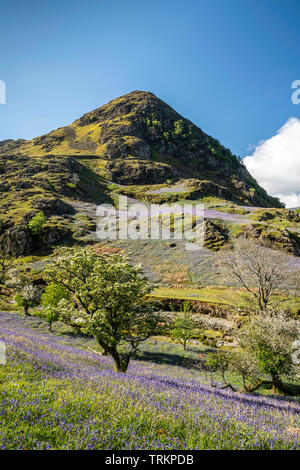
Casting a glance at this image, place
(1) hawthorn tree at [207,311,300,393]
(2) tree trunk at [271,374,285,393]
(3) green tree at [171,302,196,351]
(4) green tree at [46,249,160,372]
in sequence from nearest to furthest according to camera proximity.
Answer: (4) green tree at [46,249,160,372] < (1) hawthorn tree at [207,311,300,393] < (2) tree trunk at [271,374,285,393] < (3) green tree at [171,302,196,351]

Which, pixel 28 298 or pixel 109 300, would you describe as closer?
pixel 109 300

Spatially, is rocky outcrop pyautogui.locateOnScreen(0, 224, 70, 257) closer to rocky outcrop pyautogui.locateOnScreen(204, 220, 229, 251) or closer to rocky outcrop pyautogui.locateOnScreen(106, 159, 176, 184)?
rocky outcrop pyautogui.locateOnScreen(204, 220, 229, 251)

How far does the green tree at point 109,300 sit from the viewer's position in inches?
407

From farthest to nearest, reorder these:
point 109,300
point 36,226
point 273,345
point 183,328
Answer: point 36,226
point 183,328
point 273,345
point 109,300

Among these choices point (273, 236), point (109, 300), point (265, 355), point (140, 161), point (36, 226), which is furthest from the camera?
point (140, 161)

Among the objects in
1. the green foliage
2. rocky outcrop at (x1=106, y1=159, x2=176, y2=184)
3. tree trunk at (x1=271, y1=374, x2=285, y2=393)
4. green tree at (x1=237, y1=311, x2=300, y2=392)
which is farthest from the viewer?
rocky outcrop at (x1=106, y1=159, x2=176, y2=184)

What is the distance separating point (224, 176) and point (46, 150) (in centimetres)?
15078

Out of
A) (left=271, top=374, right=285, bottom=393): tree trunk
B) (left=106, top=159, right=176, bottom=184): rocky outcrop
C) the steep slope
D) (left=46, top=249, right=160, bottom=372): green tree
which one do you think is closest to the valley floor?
(left=46, top=249, right=160, bottom=372): green tree

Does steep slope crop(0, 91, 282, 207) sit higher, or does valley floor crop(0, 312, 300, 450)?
steep slope crop(0, 91, 282, 207)

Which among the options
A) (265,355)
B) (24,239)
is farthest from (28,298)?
(24,239)

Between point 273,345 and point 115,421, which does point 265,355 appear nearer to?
point 273,345

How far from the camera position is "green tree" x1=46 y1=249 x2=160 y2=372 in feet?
33.9

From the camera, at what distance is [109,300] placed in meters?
11.0

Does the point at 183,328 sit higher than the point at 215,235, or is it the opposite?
the point at 215,235
